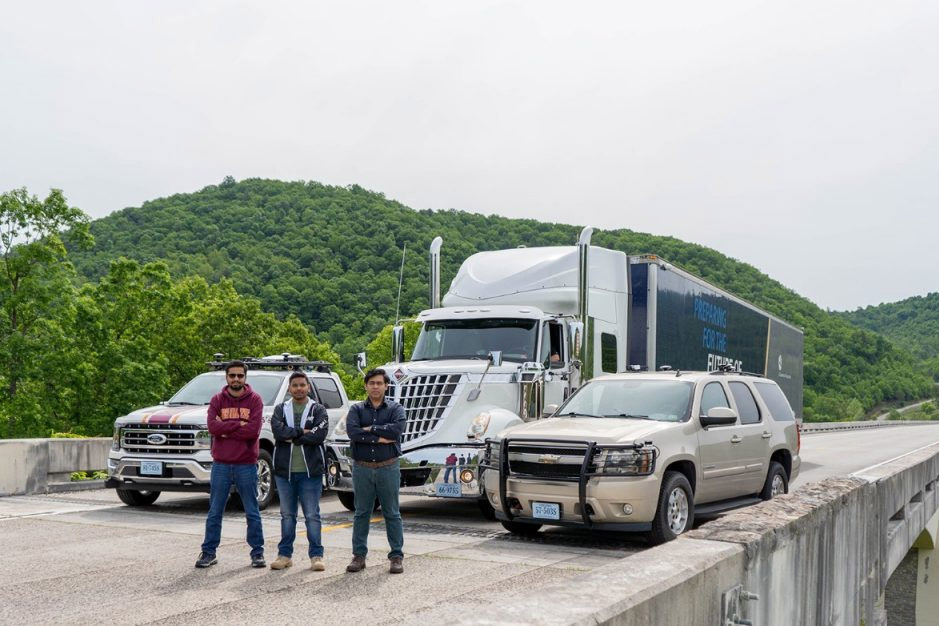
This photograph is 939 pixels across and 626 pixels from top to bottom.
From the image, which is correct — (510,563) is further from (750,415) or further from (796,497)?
(750,415)

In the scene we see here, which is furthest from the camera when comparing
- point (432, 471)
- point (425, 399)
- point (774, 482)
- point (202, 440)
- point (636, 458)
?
point (202, 440)

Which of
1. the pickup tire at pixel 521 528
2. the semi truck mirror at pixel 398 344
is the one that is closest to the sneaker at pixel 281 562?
the pickup tire at pixel 521 528

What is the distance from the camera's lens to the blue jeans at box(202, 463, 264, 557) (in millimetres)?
8648

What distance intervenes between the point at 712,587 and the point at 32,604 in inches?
206

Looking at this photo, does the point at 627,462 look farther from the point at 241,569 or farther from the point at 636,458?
the point at 241,569

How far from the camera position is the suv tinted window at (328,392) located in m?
14.6

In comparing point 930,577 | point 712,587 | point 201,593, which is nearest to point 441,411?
point 201,593

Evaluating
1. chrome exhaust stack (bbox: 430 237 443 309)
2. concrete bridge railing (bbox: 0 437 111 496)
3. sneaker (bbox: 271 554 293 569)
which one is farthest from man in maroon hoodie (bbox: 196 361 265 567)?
concrete bridge railing (bbox: 0 437 111 496)

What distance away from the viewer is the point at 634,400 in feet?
35.9

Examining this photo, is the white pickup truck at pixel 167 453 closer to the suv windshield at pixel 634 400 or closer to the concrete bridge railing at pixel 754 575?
the suv windshield at pixel 634 400

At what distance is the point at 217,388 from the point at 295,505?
585 cm

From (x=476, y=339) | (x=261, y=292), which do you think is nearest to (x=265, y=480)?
(x=476, y=339)

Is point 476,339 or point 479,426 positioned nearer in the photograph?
point 479,426

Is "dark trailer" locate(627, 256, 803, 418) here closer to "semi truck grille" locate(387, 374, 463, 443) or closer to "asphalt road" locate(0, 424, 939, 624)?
"semi truck grille" locate(387, 374, 463, 443)
